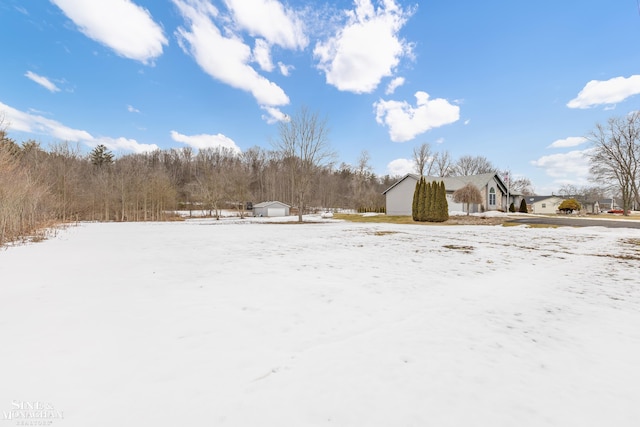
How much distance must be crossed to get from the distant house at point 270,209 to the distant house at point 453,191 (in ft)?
61.9

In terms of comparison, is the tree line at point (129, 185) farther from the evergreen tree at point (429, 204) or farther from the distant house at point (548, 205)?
the distant house at point (548, 205)

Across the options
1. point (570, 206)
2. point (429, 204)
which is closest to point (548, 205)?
point (570, 206)

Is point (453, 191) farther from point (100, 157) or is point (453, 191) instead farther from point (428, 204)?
point (100, 157)

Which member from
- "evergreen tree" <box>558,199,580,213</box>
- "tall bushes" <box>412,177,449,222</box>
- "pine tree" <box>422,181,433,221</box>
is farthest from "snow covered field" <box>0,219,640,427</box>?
"evergreen tree" <box>558,199,580,213</box>

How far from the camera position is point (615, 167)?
34.1 m

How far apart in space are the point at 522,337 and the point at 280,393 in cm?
275

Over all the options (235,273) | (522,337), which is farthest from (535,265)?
(235,273)

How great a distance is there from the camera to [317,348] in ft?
8.73

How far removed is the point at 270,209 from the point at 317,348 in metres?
42.8

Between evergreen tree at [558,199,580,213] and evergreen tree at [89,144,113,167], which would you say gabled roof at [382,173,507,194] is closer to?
evergreen tree at [558,199,580,213]

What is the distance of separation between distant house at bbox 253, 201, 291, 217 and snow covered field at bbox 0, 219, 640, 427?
38887mm

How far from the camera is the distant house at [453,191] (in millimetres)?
32469

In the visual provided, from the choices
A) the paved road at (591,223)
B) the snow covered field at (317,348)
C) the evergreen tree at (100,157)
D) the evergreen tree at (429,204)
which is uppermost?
the evergreen tree at (100,157)

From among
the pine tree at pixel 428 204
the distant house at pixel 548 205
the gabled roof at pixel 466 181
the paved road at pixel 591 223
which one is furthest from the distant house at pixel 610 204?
the pine tree at pixel 428 204
